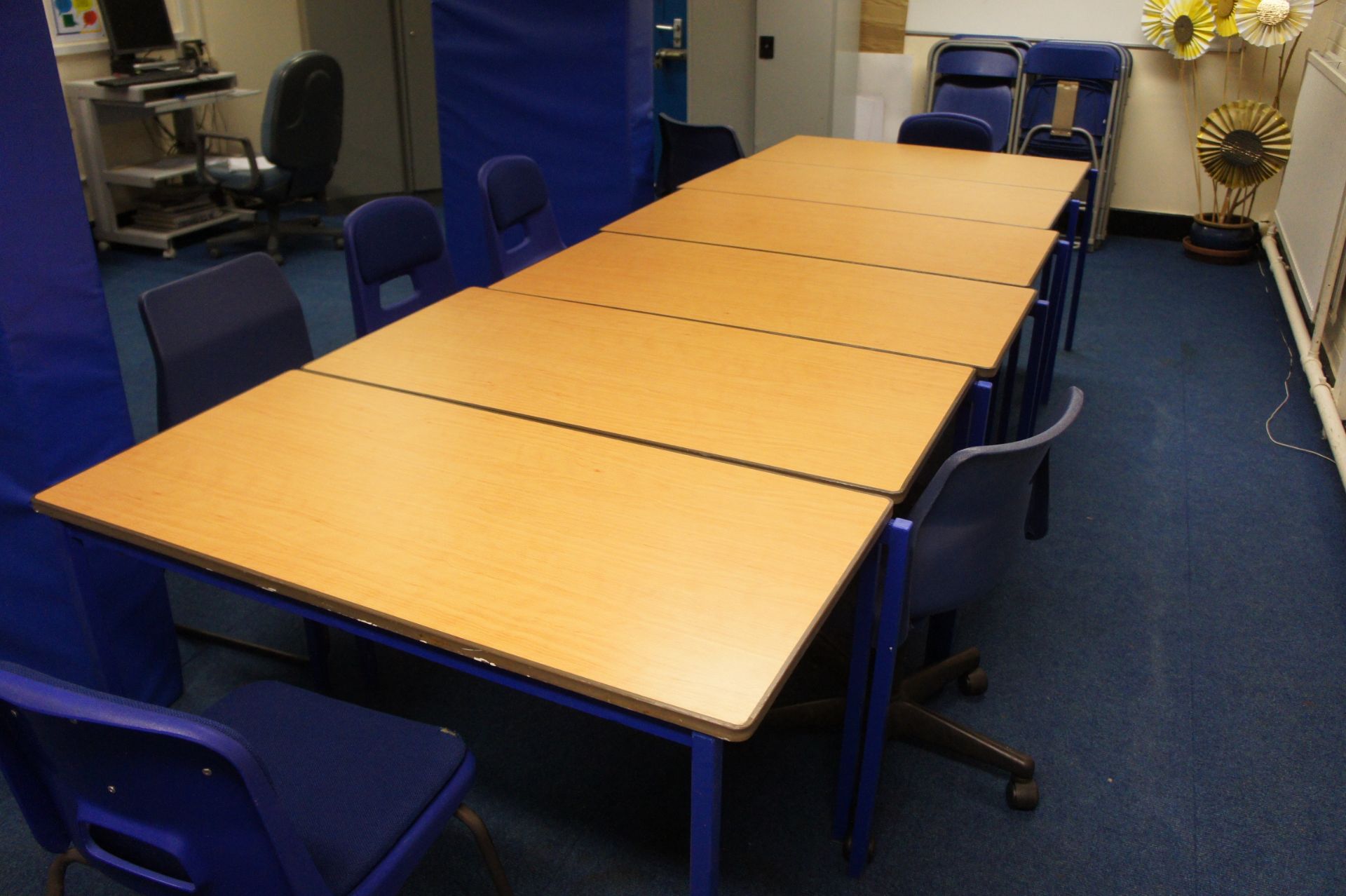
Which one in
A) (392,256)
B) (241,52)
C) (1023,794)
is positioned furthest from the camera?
(241,52)

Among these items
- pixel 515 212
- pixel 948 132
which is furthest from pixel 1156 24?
pixel 515 212

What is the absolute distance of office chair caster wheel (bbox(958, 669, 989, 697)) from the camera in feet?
7.52

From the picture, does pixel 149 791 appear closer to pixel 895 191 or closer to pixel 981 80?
pixel 895 191

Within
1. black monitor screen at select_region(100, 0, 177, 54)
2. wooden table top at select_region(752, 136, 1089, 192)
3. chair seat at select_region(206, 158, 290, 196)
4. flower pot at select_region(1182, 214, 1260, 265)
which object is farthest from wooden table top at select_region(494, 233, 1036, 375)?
black monitor screen at select_region(100, 0, 177, 54)

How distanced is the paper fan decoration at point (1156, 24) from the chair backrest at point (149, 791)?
5.30m

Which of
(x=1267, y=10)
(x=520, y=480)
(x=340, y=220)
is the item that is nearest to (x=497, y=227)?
(x=520, y=480)

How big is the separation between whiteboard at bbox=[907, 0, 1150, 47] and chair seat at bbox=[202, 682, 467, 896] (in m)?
5.29

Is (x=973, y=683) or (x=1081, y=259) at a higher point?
(x=1081, y=259)

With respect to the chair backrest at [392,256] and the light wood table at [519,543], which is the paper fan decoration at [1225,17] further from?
the light wood table at [519,543]

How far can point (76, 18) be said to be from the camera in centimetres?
517

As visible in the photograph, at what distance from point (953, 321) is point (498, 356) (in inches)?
39.6

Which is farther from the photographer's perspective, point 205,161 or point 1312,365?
point 205,161

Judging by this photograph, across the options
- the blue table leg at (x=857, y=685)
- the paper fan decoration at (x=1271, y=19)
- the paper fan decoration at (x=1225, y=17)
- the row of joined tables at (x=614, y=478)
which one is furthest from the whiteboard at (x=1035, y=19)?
the blue table leg at (x=857, y=685)

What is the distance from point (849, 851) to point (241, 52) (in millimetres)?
5697
